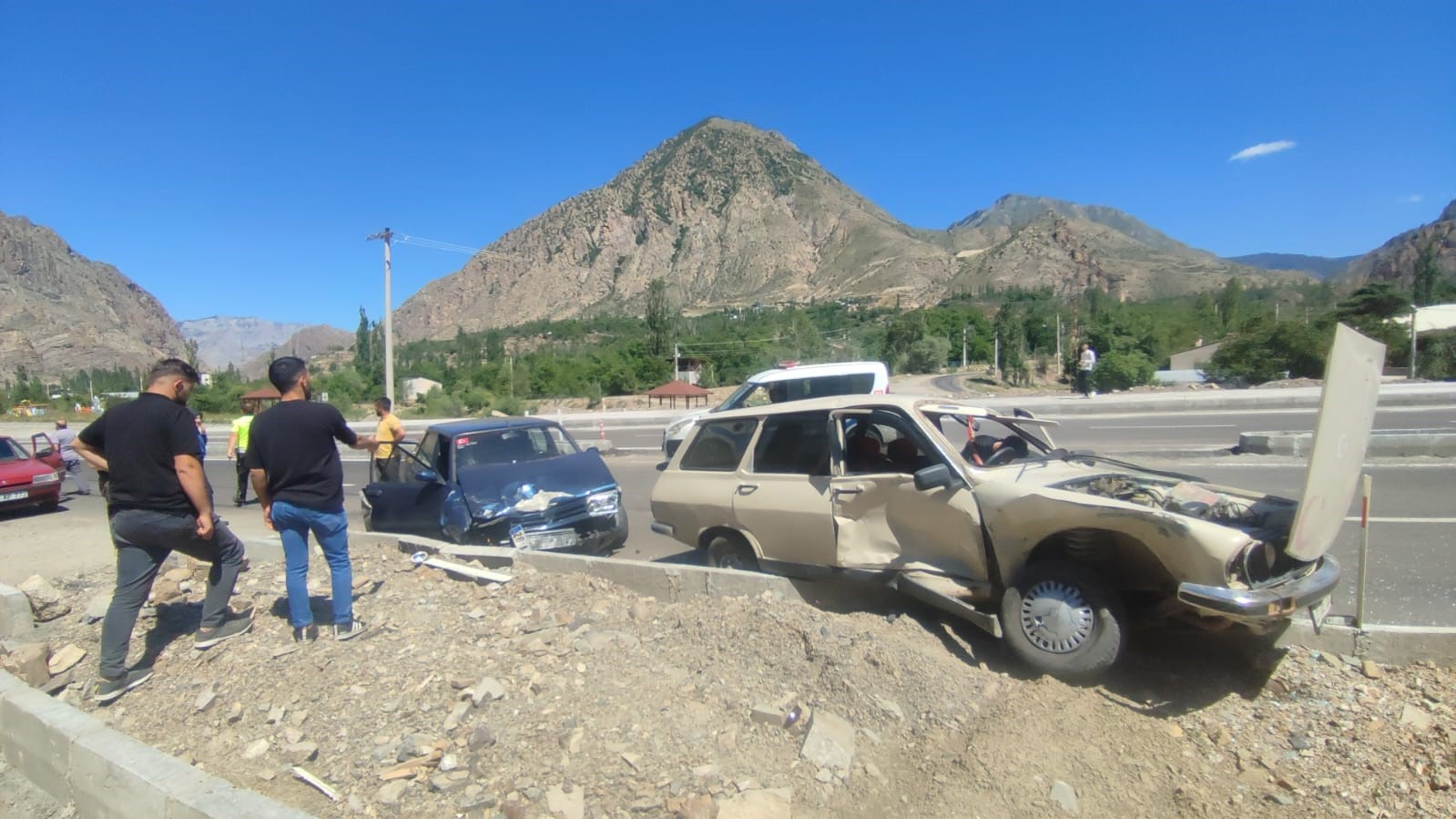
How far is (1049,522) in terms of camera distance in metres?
4.45

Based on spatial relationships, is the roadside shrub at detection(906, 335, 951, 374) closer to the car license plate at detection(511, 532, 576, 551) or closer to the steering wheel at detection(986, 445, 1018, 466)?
the car license plate at detection(511, 532, 576, 551)

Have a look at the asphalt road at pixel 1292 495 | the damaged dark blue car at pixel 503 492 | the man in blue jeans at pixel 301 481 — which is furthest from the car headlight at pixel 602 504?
the man in blue jeans at pixel 301 481

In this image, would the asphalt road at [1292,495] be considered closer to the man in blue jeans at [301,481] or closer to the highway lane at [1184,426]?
the man in blue jeans at [301,481]

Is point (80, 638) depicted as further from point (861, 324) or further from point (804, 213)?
point (804, 213)

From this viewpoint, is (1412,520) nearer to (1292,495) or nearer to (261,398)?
(1292,495)

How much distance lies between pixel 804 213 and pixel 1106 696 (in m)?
189

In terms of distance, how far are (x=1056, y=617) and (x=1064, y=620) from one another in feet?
0.15

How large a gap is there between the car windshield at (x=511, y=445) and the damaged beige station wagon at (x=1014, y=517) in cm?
247

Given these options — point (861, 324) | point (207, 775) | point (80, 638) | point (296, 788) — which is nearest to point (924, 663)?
point (296, 788)

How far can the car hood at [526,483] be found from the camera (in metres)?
7.66

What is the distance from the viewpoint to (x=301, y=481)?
16.7 feet

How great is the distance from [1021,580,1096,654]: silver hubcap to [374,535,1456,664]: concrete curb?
120 cm

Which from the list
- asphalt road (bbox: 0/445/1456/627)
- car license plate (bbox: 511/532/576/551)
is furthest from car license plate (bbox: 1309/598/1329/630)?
car license plate (bbox: 511/532/576/551)

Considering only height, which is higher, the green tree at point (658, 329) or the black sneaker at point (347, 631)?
the green tree at point (658, 329)
